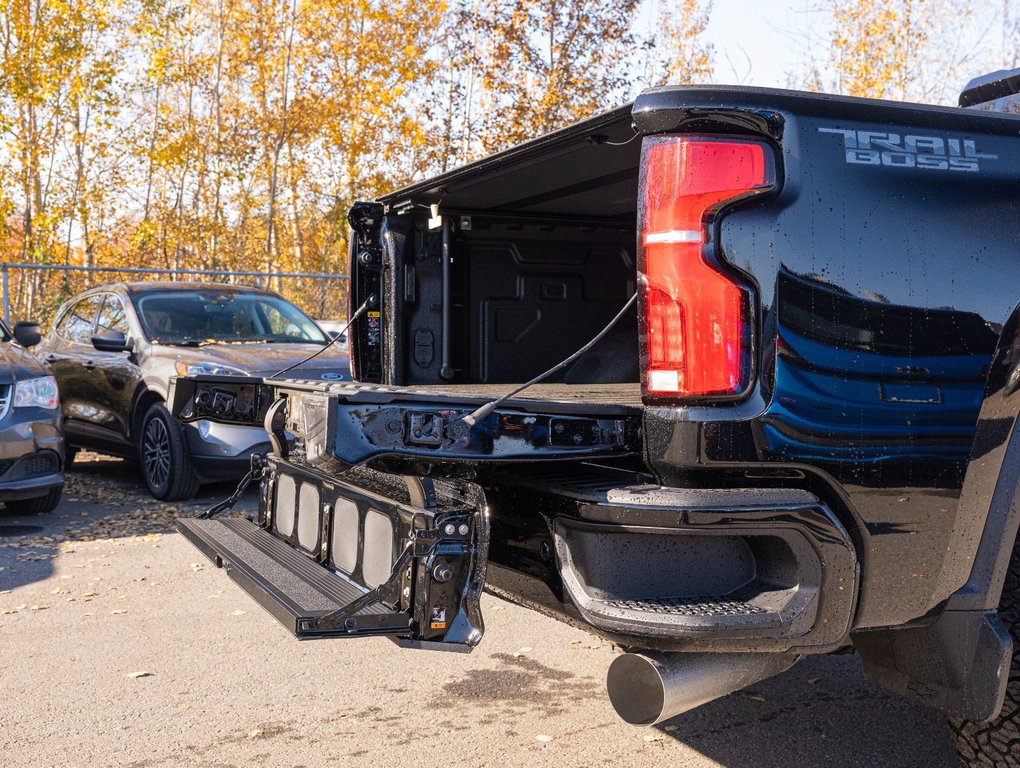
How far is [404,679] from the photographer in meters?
3.91

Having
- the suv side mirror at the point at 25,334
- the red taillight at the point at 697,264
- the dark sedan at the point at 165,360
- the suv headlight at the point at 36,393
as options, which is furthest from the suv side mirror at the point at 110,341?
the red taillight at the point at 697,264

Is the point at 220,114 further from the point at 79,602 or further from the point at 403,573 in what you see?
the point at 403,573

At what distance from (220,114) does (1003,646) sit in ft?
73.8

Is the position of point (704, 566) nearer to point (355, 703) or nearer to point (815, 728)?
point (815, 728)

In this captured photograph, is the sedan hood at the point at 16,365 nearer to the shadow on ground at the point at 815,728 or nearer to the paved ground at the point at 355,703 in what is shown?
the paved ground at the point at 355,703

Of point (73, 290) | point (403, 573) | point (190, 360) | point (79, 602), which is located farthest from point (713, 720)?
point (73, 290)

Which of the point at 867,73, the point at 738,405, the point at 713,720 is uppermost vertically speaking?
the point at 867,73

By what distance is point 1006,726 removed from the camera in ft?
8.33

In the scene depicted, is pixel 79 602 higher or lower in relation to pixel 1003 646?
lower

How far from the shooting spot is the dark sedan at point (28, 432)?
21.1 feet

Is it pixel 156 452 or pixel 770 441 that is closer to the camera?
pixel 770 441

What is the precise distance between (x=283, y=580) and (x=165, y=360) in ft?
16.4

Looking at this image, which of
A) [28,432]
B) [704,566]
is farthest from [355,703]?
[28,432]

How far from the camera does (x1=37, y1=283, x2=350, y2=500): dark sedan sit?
7109 mm
